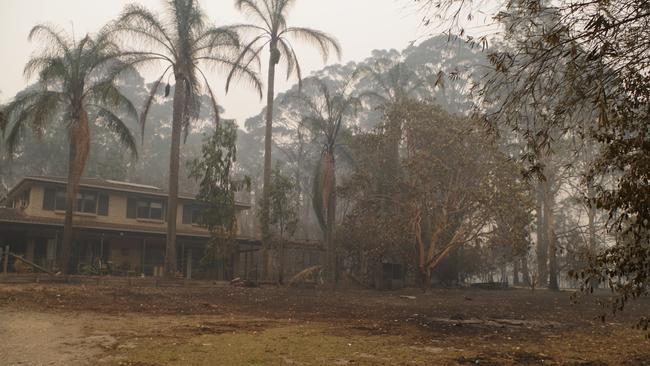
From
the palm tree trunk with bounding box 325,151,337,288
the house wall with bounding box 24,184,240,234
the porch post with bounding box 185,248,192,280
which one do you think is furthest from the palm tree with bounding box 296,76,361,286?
the porch post with bounding box 185,248,192,280

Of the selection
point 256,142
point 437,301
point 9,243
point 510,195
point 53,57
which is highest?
point 256,142

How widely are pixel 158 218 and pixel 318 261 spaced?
52.7 feet

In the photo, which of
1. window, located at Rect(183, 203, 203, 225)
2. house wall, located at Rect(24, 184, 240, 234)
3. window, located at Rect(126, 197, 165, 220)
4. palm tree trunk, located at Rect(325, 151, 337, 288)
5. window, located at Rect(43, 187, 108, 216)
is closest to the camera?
house wall, located at Rect(24, 184, 240, 234)

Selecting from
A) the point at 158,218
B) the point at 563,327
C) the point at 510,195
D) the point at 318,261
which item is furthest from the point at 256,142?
the point at 563,327

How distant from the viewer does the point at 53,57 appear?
26406 mm

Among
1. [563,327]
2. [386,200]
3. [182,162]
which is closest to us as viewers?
[563,327]

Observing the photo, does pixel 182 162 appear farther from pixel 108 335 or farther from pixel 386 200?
pixel 108 335

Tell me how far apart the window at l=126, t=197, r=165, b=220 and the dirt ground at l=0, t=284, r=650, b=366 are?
1303 centimetres

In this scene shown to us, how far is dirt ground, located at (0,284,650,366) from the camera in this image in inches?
398

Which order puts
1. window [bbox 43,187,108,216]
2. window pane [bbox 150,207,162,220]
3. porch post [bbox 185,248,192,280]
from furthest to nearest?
porch post [bbox 185,248,192,280]
window pane [bbox 150,207,162,220]
window [bbox 43,187,108,216]

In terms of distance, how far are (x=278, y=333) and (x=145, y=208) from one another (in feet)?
82.3

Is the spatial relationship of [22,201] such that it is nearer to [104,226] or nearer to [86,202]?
[86,202]

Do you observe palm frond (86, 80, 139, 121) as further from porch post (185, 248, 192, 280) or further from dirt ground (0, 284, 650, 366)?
porch post (185, 248, 192, 280)

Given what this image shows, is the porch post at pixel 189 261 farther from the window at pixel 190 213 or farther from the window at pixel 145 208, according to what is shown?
the window at pixel 145 208
